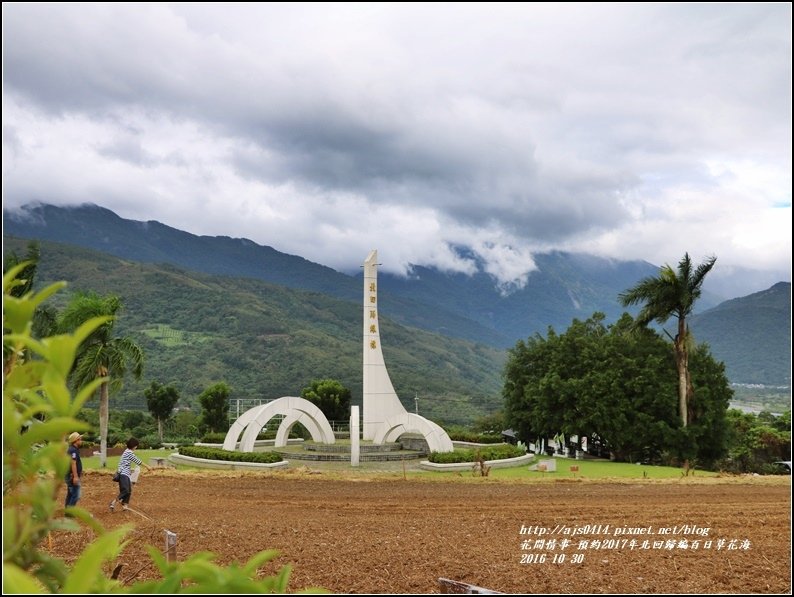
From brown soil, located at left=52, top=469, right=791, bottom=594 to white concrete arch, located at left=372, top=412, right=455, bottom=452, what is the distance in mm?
5110

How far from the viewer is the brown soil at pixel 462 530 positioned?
20.2 ft

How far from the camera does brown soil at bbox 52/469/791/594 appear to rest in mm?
6148

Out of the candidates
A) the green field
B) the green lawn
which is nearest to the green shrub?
the green field

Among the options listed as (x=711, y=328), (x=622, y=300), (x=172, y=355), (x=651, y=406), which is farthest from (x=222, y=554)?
(x=711, y=328)

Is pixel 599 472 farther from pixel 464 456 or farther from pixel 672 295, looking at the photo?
pixel 672 295

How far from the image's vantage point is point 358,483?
16.0 metres

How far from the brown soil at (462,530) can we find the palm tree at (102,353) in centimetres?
322

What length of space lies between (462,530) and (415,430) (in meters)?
13.6

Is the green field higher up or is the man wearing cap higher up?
the man wearing cap

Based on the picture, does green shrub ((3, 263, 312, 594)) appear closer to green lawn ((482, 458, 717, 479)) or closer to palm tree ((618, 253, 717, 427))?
green lawn ((482, 458, 717, 479))

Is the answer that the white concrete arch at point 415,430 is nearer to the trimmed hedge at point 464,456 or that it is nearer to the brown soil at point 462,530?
the trimmed hedge at point 464,456

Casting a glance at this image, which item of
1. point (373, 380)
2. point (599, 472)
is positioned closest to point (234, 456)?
point (373, 380)

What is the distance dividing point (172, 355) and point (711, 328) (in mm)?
126638

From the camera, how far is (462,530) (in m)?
9.02
